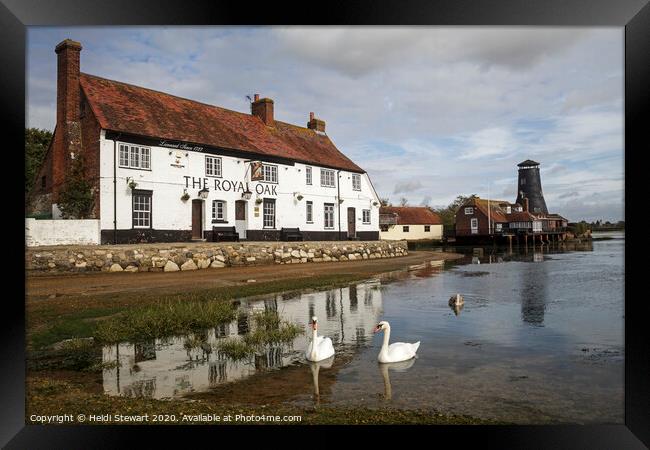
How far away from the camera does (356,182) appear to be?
32969 millimetres

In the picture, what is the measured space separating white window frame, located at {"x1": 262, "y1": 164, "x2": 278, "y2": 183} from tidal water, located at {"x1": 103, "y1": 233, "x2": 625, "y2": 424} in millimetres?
15169

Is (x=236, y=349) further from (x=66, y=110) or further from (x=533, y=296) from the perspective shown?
(x=66, y=110)

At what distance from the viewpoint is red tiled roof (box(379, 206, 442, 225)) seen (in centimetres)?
5878

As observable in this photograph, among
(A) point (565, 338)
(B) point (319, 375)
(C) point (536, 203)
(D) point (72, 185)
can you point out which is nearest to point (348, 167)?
(D) point (72, 185)

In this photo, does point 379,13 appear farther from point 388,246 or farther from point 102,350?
point 388,246

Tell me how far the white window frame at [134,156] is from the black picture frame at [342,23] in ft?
50.4

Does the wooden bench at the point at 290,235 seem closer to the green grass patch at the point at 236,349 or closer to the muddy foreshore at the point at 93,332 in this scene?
the muddy foreshore at the point at 93,332

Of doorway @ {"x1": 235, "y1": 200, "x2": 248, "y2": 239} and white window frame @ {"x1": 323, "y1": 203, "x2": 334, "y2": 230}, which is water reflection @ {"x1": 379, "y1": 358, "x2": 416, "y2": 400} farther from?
white window frame @ {"x1": 323, "y1": 203, "x2": 334, "y2": 230}

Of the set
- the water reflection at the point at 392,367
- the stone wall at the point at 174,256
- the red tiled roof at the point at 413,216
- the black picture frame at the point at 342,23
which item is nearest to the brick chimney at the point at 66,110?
the stone wall at the point at 174,256

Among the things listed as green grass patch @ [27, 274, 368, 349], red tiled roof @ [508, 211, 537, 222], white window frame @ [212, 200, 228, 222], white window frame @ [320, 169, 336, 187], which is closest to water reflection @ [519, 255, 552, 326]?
green grass patch @ [27, 274, 368, 349]

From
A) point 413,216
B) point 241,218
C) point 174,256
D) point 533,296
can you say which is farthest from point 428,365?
point 413,216

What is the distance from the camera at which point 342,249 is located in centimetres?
2617

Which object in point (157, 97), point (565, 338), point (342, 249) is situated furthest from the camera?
point (342, 249)
